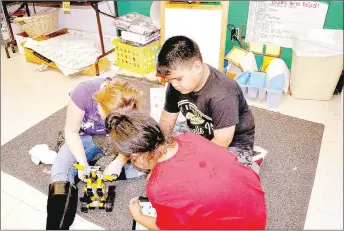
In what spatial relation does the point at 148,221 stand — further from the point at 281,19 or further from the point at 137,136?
the point at 281,19

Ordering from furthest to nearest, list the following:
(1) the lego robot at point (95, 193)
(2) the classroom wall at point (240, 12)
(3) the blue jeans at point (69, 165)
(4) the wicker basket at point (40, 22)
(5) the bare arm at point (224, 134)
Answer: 1. (4) the wicker basket at point (40, 22)
2. (2) the classroom wall at point (240, 12)
3. (3) the blue jeans at point (69, 165)
4. (1) the lego robot at point (95, 193)
5. (5) the bare arm at point (224, 134)

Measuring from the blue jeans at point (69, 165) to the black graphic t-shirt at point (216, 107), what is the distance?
45cm

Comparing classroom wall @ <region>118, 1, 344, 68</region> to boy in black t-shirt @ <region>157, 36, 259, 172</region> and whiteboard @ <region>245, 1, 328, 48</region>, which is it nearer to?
whiteboard @ <region>245, 1, 328, 48</region>

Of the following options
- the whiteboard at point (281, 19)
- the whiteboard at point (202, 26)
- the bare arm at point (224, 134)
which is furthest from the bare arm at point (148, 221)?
the whiteboard at point (281, 19)

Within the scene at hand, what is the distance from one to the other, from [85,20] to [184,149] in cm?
297

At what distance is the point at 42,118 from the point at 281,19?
7.03 feet

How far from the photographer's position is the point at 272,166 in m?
1.93

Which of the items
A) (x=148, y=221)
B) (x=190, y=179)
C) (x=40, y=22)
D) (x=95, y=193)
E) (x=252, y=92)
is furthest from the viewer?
(x=40, y=22)

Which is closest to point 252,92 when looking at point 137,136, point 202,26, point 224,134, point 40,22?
point 202,26

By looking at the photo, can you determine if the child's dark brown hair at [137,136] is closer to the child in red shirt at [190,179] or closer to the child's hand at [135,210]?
the child in red shirt at [190,179]

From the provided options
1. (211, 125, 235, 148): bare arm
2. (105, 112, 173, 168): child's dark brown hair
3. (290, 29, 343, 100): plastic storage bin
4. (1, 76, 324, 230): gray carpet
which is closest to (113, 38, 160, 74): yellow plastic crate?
(1, 76, 324, 230): gray carpet

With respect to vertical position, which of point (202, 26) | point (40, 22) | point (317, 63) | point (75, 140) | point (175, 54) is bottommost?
point (75, 140)

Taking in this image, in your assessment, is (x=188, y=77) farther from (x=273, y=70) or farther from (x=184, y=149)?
(x=273, y=70)

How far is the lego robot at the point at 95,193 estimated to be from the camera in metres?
1.54
